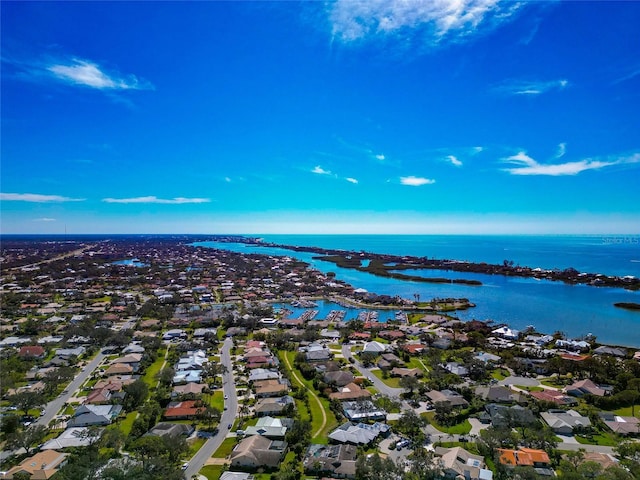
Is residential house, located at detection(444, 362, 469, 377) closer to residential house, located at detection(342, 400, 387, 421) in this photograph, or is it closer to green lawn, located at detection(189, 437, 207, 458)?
residential house, located at detection(342, 400, 387, 421)

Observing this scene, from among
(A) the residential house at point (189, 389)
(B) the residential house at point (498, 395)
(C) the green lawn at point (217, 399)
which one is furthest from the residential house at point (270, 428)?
(B) the residential house at point (498, 395)

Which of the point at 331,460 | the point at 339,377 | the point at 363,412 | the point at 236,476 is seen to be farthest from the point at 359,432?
the point at 339,377

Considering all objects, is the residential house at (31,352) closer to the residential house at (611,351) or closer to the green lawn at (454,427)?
the green lawn at (454,427)

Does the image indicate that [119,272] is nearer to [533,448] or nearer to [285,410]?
[285,410]

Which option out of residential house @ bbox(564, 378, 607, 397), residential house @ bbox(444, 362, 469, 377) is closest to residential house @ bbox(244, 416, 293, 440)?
residential house @ bbox(444, 362, 469, 377)

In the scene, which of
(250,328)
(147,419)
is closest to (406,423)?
(147,419)

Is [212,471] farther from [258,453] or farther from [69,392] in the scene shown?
[69,392]
